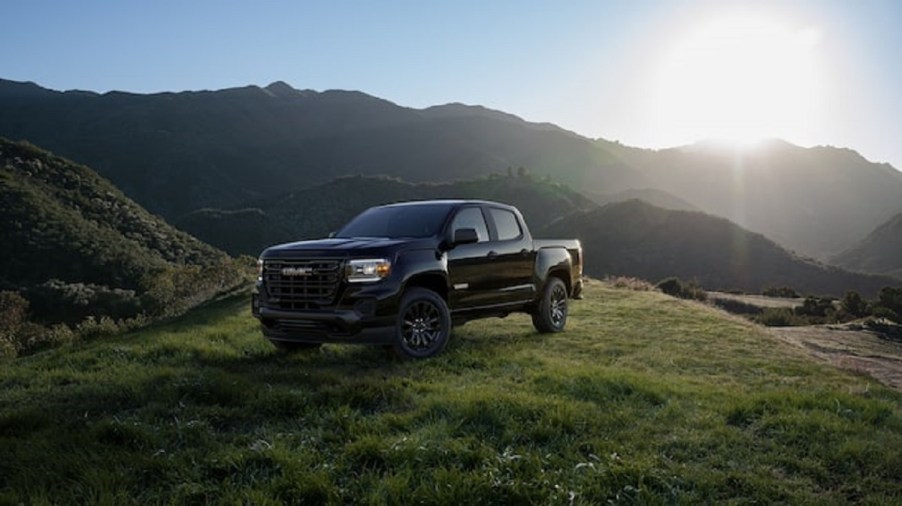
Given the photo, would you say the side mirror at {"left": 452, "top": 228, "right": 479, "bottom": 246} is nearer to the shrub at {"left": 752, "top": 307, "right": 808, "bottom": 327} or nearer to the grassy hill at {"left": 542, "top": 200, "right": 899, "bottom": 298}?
the shrub at {"left": 752, "top": 307, "right": 808, "bottom": 327}

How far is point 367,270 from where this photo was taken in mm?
7855

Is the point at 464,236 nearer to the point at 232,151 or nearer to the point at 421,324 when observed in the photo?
the point at 421,324

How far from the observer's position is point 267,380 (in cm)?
698

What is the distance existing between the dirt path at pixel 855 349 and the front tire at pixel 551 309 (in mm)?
4321

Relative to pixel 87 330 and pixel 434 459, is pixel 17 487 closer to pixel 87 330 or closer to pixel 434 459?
pixel 434 459

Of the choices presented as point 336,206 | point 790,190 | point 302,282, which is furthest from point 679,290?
point 790,190

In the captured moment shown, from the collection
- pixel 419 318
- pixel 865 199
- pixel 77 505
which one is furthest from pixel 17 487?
pixel 865 199

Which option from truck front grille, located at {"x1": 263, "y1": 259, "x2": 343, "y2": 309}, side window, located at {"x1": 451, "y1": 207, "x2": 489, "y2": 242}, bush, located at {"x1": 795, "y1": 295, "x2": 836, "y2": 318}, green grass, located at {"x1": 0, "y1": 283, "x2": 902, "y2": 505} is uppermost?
side window, located at {"x1": 451, "y1": 207, "x2": 489, "y2": 242}

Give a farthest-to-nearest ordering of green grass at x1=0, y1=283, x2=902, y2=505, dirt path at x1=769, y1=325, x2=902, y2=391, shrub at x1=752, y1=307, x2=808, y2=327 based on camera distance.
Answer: shrub at x1=752, y1=307, x2=808, y2=327 → dirt path at x1=769, y1=325, x2=902, y2=391 → green grass at x1=0, y1=283, x2=902, y2=505

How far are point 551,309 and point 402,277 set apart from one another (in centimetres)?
399

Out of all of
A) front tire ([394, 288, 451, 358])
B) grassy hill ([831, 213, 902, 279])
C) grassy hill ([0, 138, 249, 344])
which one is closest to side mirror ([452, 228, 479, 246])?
front tire ([394, 288, 451, 358])

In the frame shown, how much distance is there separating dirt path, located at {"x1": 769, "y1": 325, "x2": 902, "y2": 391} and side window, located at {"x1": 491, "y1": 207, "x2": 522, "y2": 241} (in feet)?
17.4

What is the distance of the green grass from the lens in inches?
165

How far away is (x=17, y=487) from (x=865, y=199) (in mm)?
214210
